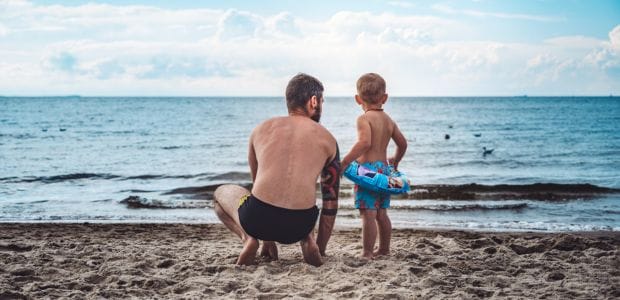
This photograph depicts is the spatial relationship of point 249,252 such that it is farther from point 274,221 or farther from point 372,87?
point 372,87

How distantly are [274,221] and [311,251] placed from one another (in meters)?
0.59

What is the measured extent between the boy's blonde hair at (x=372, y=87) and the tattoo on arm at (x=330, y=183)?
670mm

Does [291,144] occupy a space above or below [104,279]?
above

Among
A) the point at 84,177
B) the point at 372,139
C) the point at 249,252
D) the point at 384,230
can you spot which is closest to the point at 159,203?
the point at 84,177

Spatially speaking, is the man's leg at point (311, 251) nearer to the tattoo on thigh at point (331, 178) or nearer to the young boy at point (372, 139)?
the tattoo on thigh at point (331, 178)

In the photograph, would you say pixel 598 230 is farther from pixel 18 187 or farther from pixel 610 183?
pixel 18 187

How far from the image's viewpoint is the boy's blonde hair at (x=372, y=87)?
15.6 ft

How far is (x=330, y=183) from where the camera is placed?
14.7 ft

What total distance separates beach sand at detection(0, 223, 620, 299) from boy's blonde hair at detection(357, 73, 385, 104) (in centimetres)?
151

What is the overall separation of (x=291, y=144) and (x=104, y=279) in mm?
1913

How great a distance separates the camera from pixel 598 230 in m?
7.73

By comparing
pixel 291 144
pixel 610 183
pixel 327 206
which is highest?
pixel 291 144

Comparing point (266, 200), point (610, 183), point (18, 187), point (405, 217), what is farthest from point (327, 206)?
point (610, 183)

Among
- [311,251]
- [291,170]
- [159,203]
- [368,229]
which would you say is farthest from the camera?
[159,203]
